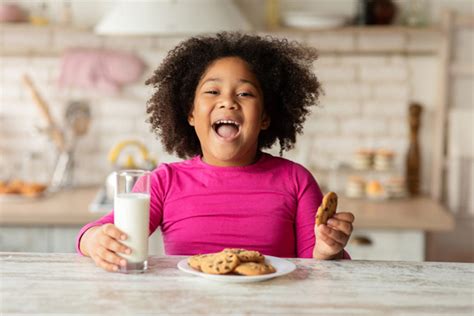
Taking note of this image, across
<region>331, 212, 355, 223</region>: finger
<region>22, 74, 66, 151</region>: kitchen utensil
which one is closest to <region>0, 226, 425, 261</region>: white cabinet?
<region>22, 74, 66, 151</region>: kitchen utensil

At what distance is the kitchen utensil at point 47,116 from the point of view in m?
4.00

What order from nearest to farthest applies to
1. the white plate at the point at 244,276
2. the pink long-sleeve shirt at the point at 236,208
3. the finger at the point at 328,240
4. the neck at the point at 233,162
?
the white plate at the point at 244,276 → the finger at the point at 328,240 → the pink long-sleeve shirt at the point at 236,208 → the neck at the point at 233,162

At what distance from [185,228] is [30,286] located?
0.56 metres

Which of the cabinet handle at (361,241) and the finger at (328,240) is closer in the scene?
the finger at (328,240)

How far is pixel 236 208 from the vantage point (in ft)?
6.47

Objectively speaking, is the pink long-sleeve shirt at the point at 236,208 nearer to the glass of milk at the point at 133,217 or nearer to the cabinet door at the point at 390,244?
the glass of milk at the point at 133,217

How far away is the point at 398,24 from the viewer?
400 centimetres

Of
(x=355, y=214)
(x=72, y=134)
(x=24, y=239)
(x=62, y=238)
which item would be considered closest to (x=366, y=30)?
(x=355, y=214)

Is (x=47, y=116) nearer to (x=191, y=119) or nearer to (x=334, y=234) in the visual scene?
(x=191, y=119)

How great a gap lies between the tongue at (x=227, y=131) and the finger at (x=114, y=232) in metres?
0.47

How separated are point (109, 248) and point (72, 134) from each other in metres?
2.61

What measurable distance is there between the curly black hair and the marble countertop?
59 centimetres

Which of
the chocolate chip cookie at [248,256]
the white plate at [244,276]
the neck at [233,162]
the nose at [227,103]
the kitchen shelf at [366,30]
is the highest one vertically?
the kitchen shelf at [366,30]

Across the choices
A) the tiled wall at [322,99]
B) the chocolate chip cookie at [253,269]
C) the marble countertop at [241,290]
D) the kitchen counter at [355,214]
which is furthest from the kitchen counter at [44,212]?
the chocolate chip cookie at [253,269]
